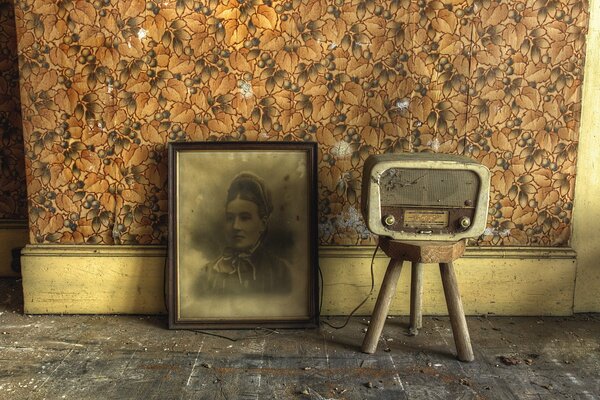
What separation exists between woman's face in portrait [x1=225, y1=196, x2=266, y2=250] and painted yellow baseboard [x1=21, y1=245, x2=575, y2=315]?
356 millimetres

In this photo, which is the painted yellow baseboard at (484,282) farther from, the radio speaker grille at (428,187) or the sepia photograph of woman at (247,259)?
the radio speaker grille at (428,187)

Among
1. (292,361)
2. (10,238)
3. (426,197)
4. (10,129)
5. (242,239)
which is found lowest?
(292,361)

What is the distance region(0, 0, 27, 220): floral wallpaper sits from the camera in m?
3.31

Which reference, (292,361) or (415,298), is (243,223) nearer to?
(292,361)

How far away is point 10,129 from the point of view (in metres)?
3.41

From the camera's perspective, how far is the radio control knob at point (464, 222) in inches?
102

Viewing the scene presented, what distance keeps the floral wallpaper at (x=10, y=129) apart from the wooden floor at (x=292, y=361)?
65cm

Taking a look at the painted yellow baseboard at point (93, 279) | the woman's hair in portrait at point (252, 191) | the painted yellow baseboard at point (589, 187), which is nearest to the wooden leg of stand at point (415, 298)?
the woman's hair in portrait at point (252, 191)

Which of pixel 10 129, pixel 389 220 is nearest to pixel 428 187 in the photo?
pixel 389 220

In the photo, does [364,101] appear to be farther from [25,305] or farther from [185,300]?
[25,305]

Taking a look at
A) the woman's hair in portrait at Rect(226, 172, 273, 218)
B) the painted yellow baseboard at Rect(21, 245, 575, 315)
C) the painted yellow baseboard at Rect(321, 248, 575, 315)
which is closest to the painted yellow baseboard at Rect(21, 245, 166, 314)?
the painted yellow baseboard at Rect(21, 245, 575, 315)

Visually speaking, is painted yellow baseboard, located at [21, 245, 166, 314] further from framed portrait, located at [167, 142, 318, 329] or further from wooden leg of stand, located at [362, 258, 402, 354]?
wooden leg of stand, located at [362, 258, 402, 354]

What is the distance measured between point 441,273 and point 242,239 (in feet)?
3.12

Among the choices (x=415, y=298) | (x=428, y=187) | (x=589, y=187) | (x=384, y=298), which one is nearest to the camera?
(x=428, y=187)
